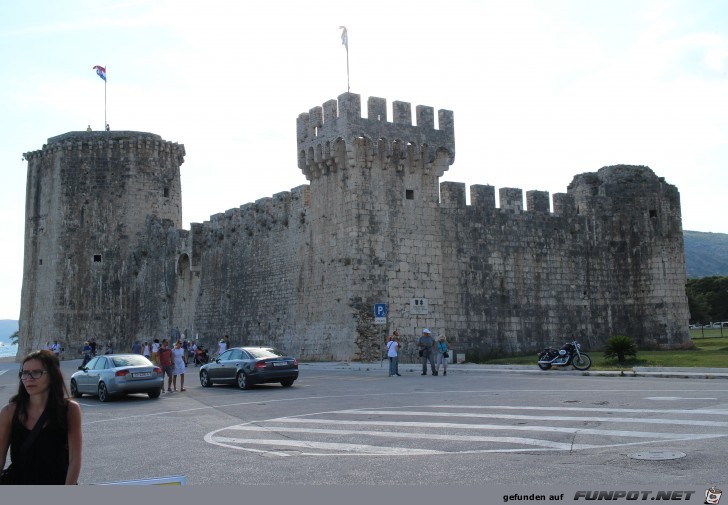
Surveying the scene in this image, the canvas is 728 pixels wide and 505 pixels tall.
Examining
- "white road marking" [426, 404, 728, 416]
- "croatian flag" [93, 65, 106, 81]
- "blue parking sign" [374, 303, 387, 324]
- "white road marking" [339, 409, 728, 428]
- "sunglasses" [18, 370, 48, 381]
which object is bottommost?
"white road marking" [339, 409, 728, 428]

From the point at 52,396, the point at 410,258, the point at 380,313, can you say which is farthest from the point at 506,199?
the point at 52,396

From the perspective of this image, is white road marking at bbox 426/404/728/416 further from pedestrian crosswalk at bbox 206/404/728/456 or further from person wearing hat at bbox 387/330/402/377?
person wearing hat at bbox 387/330/402/377

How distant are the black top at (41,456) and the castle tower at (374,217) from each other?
2315 cm

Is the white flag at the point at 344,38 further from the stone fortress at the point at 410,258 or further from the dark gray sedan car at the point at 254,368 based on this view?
the dark gray sedan car at the point at 254,368

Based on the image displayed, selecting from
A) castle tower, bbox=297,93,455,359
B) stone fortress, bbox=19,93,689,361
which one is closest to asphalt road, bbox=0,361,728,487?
castle tower, bbox=297,93,455,359

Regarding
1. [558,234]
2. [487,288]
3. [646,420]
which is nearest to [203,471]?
[646,420]

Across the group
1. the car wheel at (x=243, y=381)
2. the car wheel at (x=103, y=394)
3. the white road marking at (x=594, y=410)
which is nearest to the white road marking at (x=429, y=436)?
the white road marking at (x=594, y=410)

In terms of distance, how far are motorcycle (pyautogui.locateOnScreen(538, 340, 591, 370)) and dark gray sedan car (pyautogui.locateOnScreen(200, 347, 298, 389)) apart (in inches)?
302

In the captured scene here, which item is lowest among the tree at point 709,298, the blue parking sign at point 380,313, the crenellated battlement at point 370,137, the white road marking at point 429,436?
the white road marking at point 429,436

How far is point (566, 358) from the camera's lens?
24.2 m

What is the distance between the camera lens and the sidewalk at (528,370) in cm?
1991

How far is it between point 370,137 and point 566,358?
10801 mm

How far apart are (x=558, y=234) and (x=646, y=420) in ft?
74.4

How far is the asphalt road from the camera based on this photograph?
8.51m
